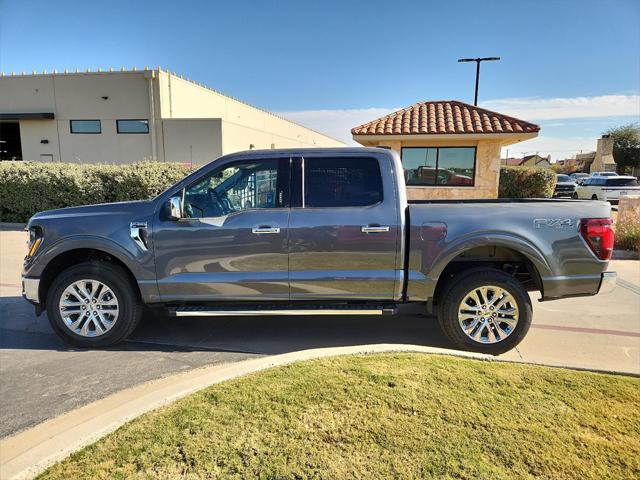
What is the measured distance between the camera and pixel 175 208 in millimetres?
4156

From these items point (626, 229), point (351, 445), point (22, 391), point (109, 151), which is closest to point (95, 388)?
point (22, 391)

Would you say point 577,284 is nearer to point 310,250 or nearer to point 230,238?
point 310,250

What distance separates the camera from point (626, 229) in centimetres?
983

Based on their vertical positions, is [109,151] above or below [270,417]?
above

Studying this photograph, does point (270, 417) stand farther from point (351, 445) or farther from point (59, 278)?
point (59, 278)

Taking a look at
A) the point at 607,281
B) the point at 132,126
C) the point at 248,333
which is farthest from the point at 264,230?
the point at 132,126

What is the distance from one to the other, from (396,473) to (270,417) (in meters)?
0.91

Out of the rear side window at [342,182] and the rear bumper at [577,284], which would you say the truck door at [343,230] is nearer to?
the rear side window at [342,182]

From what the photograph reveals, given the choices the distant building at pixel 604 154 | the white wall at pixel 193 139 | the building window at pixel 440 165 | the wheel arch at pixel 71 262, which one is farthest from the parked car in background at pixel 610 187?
the distant building at pixel 604 154

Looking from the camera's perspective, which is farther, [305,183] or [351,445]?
[305,183]

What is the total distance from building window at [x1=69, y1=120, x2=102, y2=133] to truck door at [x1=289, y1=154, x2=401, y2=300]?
2191 cm

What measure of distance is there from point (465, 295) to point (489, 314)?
0.32m

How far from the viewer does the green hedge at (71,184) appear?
1203 centimetres

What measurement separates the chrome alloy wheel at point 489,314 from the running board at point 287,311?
742 mm
